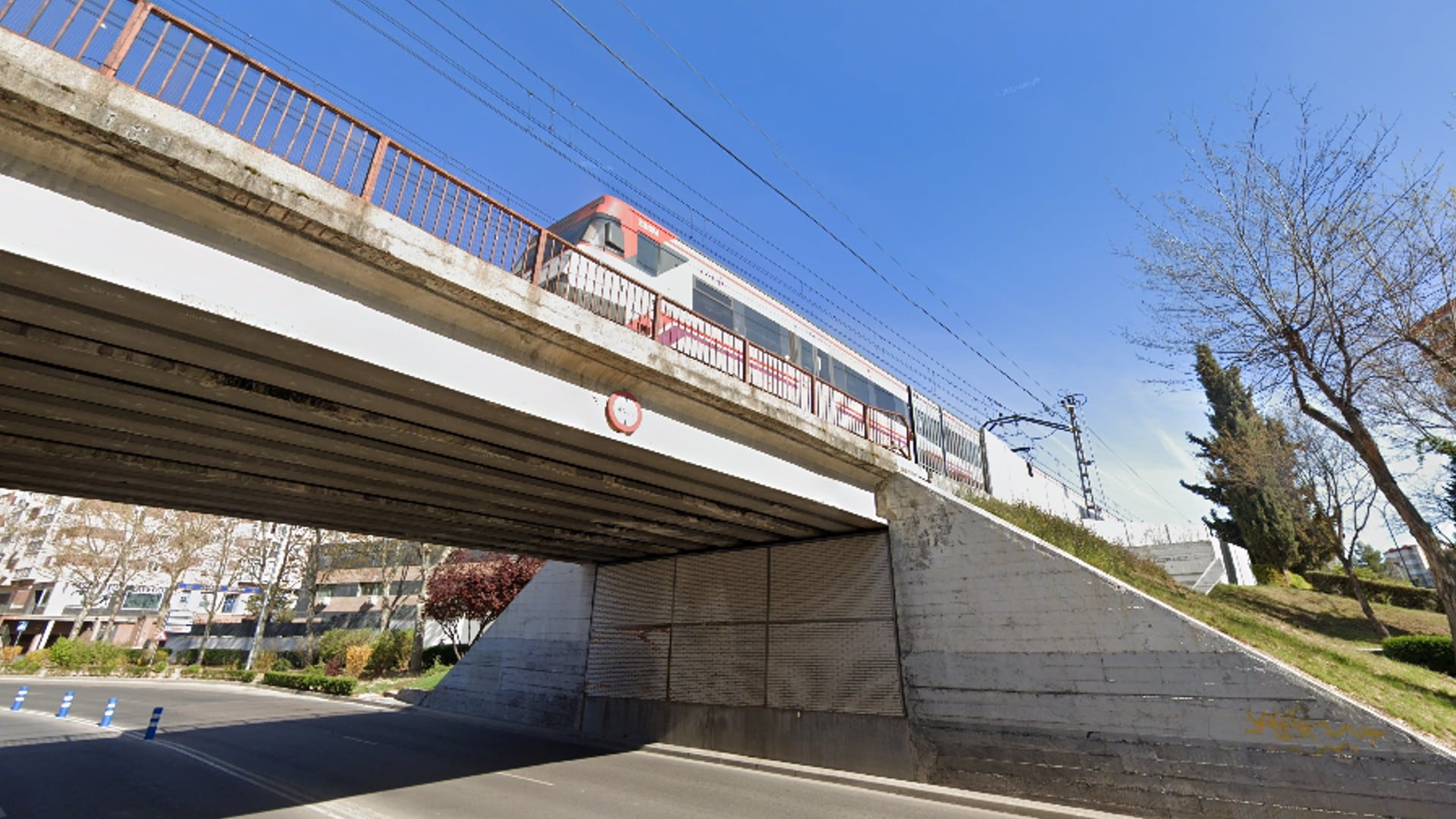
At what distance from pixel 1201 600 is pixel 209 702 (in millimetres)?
32826

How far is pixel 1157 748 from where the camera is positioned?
8609mm

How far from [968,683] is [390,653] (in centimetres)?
3147

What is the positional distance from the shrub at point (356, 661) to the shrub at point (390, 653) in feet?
1.18

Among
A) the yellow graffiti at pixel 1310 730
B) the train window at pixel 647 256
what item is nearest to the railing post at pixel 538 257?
the train window at pixel 647 256

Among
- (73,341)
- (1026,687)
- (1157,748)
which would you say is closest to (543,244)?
(73,341)

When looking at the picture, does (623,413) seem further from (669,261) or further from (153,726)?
(153,726)

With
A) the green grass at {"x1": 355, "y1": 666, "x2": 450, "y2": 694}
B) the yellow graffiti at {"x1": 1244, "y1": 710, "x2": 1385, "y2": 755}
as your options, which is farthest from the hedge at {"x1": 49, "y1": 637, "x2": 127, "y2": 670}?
the yellow graffiti at {"x1": 1244, "y1": 710, "x2": 1385, "y2": 755}

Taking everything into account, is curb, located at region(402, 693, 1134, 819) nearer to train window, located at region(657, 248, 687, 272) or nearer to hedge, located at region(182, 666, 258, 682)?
train window, located at region(657, 248, 687, 272)

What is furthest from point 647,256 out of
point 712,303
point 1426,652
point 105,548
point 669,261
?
point 105,548

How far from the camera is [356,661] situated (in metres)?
31.0

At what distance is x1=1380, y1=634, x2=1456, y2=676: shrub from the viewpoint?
13.7 metres

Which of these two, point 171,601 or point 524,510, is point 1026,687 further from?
point 171,601

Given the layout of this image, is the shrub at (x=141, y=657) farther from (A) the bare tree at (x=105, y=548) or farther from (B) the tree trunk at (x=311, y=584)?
(B) the tree trunk at (x=311, y=584)

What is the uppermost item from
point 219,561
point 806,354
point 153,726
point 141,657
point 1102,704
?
point 806,354
